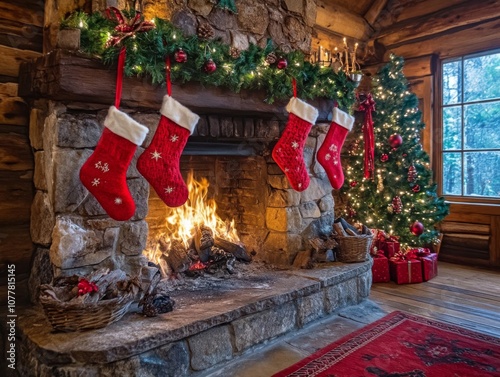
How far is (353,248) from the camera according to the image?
3082 millimetres

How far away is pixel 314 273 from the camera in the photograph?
9.21 ft

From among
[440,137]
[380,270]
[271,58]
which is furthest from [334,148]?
[440,137]

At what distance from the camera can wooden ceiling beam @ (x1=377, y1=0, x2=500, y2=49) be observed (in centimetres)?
417

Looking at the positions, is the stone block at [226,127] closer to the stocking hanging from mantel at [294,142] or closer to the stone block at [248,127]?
the stone block at [248,127]

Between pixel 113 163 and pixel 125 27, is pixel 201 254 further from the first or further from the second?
pixel 125 27

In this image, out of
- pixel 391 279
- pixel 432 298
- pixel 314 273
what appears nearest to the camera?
pixel 314 273

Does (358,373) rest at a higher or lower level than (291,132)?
lower

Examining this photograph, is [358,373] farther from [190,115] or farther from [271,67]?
[271,67]

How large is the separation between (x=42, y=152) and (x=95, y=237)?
1.91 feet

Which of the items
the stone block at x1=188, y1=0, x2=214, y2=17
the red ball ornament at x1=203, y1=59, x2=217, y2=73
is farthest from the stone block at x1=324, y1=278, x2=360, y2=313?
the stone block at x1=188, y1=0, x2=214, y2=17

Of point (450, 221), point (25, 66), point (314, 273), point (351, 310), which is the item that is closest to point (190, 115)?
point (25, 66)

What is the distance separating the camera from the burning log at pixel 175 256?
2.75 metres

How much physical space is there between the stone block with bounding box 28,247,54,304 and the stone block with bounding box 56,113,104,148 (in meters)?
0.63

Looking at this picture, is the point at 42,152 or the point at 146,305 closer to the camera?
the point at 146,305
